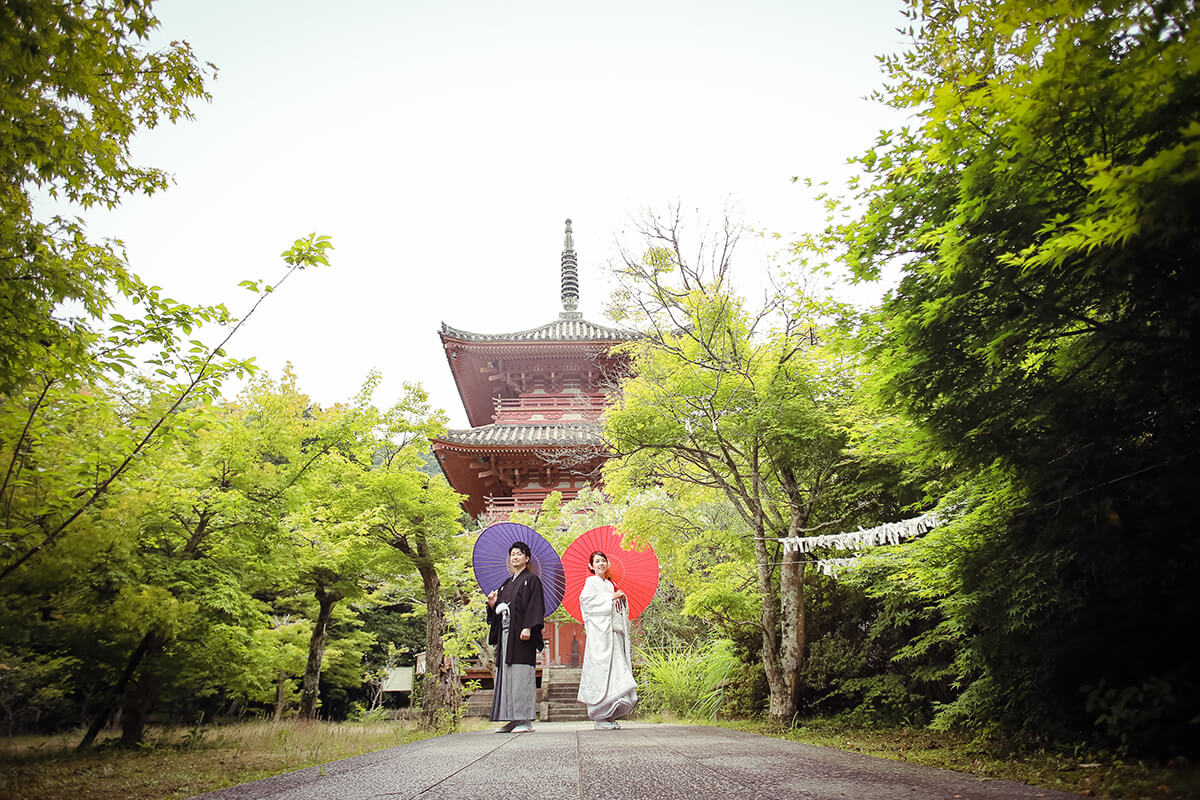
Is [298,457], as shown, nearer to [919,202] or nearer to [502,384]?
[919,202]

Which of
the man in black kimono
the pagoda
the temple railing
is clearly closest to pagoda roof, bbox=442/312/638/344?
the pagoda

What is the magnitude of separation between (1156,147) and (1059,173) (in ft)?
0.96

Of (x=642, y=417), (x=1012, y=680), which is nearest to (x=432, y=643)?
(x=642, y=417)

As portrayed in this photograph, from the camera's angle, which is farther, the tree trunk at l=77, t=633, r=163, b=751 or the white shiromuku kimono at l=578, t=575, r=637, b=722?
the white shiromuku kimono at l=578, t=575, r=637, b=722

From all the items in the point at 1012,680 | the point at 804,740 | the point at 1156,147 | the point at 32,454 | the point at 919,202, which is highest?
the point at 919,202

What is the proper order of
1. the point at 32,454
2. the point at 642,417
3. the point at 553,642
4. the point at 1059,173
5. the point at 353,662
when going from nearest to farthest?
the point at 1059,173 → the point at 32,454 → the point at 642,417 → the point at 553,642 → the point at 353,662

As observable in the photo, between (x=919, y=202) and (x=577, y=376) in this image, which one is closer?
(x=919, y=202)

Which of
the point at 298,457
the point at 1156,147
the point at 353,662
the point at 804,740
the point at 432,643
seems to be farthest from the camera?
the point at 353,662

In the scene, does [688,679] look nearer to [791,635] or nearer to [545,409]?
[791,635]

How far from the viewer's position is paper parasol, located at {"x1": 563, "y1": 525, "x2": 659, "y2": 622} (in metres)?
7.29

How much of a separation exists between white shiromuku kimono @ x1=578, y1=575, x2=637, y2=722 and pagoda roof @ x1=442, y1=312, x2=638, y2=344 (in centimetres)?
777

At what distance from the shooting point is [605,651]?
702cm

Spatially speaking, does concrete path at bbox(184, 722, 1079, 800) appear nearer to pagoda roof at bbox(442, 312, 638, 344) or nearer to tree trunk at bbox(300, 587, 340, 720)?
tree trunk at bbox(300, 587, 340, 720)

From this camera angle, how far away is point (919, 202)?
9.72ft
